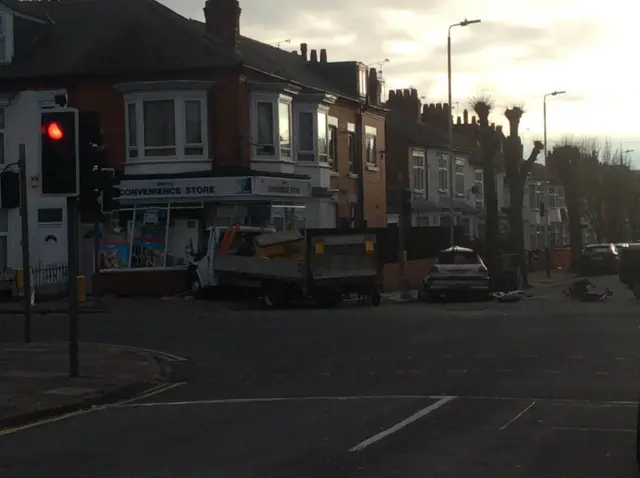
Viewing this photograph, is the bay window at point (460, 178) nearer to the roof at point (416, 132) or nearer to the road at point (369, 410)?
the roof at point (416, 132)

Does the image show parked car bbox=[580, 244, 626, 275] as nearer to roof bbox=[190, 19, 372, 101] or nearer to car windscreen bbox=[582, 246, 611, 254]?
car windscreen bbox=[582, 246, 611, 254]

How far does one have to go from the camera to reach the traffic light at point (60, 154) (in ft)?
48.5

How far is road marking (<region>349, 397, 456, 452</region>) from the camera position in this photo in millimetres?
10039

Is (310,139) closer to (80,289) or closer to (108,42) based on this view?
(108,42)

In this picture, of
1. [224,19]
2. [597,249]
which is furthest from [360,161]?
[597,249]

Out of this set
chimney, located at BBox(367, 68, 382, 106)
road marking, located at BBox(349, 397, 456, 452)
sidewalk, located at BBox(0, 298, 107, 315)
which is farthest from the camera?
chimney, located at BBox(367, 68, 382, 106)

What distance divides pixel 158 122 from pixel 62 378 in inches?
882

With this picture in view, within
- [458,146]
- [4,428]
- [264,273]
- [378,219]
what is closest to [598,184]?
[458,146]

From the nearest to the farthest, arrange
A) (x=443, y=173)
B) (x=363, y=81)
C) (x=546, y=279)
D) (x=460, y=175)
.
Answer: (x=363, y=81) → (x=546, y=279) → (x=443, y=173) → (x=460, y=175)

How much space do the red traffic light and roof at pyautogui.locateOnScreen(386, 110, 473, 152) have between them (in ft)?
146

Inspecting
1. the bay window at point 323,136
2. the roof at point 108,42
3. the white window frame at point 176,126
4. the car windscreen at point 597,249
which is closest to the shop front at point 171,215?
the white window frame at point 176,126

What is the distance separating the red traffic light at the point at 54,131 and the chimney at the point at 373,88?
3598 centimetres

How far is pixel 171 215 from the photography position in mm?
37406

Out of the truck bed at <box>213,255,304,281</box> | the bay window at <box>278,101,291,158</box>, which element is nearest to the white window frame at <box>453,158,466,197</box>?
the bay window at <box>278,101,291,158</box>
